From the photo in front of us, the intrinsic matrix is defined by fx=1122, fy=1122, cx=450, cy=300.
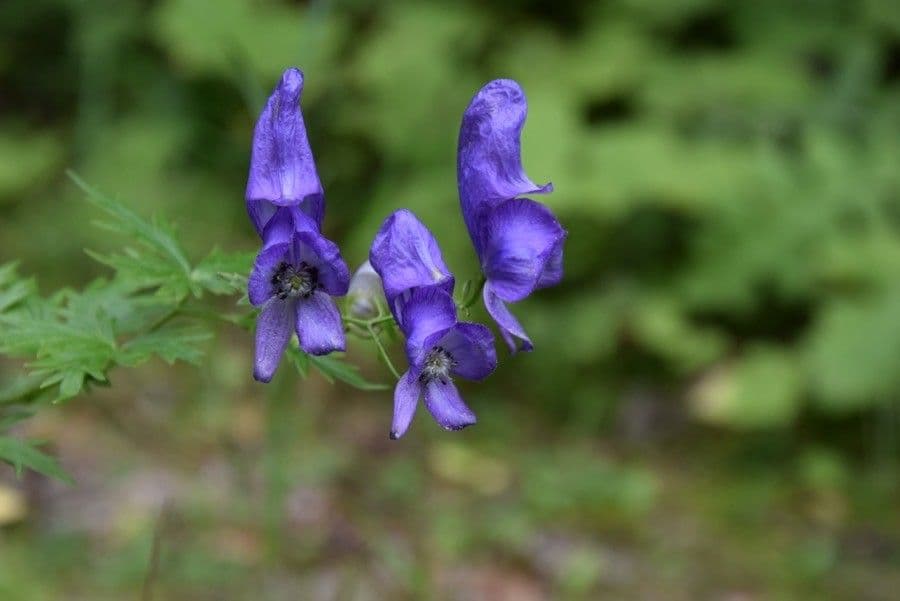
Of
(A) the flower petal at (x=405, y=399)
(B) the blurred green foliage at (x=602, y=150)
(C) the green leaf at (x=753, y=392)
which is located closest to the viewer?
(A) the flower petal at (x=405, y=399)

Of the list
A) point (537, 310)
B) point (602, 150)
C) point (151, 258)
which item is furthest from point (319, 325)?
point (602, 150)

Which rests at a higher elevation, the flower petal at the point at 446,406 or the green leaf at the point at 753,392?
the green leaf at the point at 753,392

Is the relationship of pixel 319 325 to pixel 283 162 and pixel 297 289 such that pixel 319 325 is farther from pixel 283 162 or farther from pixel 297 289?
pixel 283 162

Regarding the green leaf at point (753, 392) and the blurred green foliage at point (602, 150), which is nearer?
the green leaf at point (753, 392)

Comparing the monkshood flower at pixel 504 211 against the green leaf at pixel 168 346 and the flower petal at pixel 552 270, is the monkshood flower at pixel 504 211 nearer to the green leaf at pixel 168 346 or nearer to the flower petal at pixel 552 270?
the flower petal at pixel 552 270

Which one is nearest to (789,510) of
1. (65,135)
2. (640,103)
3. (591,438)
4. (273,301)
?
(591,438)

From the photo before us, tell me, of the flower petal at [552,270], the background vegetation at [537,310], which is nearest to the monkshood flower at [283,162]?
the flower petal at [552,270]
